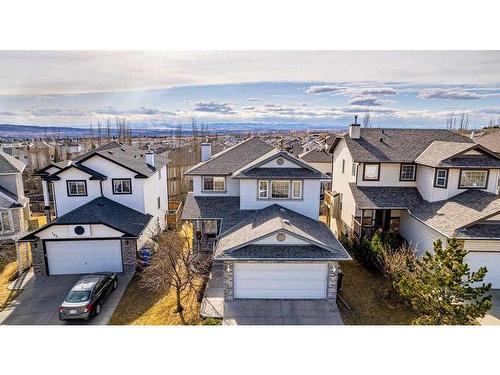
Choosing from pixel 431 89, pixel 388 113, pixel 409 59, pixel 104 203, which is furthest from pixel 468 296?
pixel 388 113

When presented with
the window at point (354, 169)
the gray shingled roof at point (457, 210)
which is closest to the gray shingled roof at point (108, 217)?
the window at point (354, 169)

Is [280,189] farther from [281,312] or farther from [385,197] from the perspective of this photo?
[385,197]

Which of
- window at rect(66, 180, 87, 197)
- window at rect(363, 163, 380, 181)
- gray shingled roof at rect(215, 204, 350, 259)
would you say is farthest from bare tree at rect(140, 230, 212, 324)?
window at rect(363, 163, 380, 181)

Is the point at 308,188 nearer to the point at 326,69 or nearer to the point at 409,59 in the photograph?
the point at 326,69

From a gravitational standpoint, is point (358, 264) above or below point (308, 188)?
below

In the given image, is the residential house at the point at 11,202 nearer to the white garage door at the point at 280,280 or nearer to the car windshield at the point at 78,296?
the car windshield at the point at 78,296

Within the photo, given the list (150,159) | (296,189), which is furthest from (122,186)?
(296,189)
